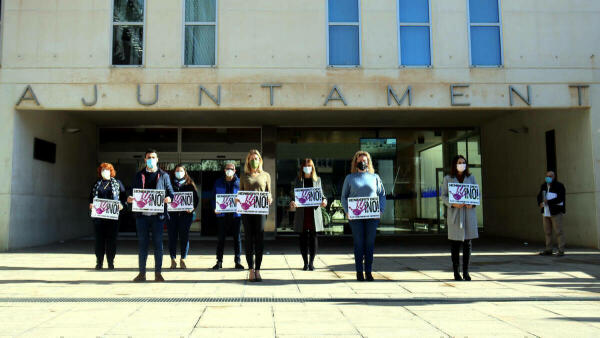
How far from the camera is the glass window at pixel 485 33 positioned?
495 inches

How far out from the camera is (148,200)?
7234 millimetres

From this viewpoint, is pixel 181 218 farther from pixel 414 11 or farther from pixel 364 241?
pixel 414 11

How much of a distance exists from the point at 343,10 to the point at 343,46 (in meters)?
0.97

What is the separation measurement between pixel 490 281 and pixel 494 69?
6.61 metres

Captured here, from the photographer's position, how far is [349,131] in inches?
662

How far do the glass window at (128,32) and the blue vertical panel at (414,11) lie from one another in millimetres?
6440

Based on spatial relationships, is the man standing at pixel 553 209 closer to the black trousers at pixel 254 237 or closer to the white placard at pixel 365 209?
the white placard at pixel 365 209

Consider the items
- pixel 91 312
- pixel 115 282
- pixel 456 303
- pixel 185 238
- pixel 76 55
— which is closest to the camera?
pixel 91 312

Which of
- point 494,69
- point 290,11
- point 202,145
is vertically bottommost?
point 202,145

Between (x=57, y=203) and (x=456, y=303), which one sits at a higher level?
(x=57, y=203)

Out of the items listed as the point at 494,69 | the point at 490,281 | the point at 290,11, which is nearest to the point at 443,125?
the point at 494,69

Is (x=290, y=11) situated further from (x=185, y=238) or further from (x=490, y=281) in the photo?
(x=490, y=281)

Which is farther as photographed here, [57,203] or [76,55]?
[57,203]

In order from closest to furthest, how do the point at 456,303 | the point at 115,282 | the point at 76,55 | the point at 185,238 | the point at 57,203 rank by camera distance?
1. the point at 456,303
2. the point at 115,282
3. the point at 185,238
4. the point at 76,55
5. the point at 57,203
